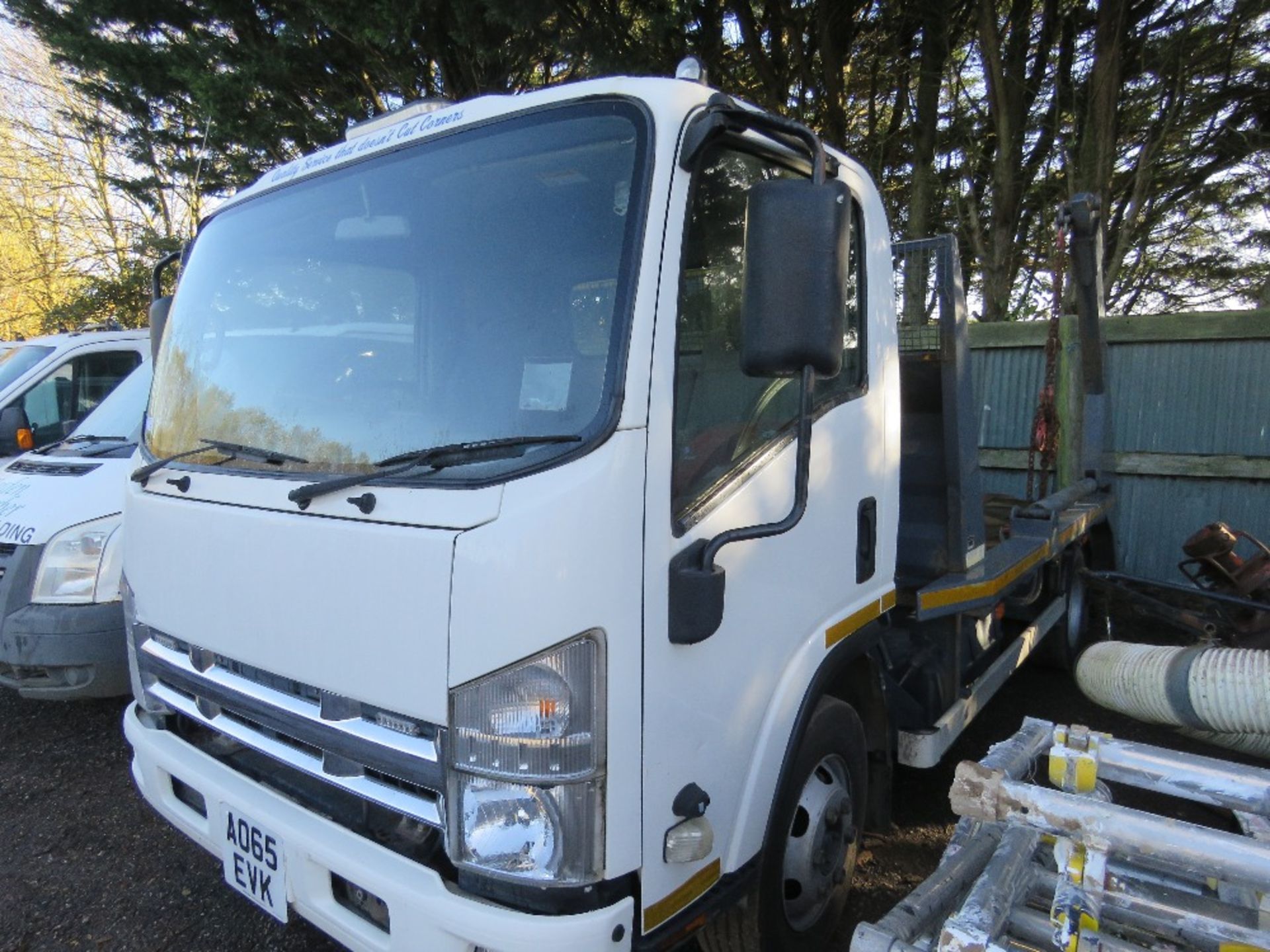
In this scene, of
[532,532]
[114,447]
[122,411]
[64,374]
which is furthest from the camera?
[64,374]

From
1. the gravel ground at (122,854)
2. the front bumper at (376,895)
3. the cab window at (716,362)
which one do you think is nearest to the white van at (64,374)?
the gravel ground at (122,854)

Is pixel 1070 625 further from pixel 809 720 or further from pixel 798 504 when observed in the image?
pixel 798 504

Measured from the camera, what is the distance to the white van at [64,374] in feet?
17.1

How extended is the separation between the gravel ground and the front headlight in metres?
0.84

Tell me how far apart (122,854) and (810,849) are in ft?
8.78

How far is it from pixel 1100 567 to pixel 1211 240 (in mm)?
8580

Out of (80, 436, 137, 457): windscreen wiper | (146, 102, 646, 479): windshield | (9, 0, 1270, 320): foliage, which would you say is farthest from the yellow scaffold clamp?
(9, 0, 1270, 320): foliage

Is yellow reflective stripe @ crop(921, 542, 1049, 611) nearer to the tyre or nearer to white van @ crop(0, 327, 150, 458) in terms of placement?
the tyre

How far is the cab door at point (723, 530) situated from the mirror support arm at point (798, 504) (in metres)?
0.08

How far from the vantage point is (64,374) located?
5383 millimetres

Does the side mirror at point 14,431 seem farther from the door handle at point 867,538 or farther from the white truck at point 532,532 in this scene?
the door handle at point 867,538

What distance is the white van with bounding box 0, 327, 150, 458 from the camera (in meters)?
5.22

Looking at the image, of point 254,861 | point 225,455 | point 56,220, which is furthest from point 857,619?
point 56,220

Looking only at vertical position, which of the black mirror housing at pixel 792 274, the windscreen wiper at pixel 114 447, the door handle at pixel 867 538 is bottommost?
the door handle at pixel 867 538
